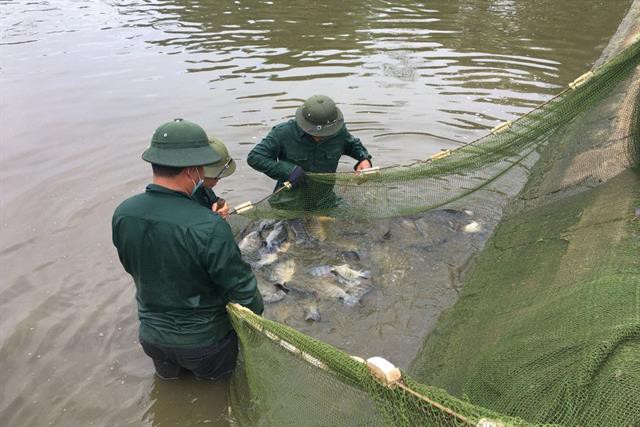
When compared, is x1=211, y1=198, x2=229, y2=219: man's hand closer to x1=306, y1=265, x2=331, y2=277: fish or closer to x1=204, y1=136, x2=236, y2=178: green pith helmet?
x1=204, y1=136, x2=236, y2=178: green pith helmet

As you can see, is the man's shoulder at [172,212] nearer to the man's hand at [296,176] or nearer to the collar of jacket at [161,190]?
the collar of jacket at [161,190]

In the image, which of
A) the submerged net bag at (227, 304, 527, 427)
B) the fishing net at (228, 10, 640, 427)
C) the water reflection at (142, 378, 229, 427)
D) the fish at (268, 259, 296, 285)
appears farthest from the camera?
the fish at (268, 259, 296, 285)

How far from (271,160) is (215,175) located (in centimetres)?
151

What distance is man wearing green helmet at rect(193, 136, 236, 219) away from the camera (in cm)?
398

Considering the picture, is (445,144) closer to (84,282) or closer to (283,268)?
(283,268)

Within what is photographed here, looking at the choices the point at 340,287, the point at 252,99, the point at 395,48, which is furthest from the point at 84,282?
the point at 395,48

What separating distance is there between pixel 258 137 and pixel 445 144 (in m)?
3.16

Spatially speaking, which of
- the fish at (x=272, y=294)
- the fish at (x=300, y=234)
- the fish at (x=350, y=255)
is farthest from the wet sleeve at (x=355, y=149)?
the fish at (x=272, y=294)

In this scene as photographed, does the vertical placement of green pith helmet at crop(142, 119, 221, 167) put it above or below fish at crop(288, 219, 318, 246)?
above

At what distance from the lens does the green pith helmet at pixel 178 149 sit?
3008mm

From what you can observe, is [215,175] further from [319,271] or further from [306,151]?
[306,151]

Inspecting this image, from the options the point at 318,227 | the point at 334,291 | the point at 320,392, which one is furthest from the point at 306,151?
the point at 320,392

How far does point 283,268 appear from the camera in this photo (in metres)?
5.23

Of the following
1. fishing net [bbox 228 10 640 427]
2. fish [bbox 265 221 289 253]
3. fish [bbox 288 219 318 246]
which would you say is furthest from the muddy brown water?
fishing net [bbox 228 10 640 427]
